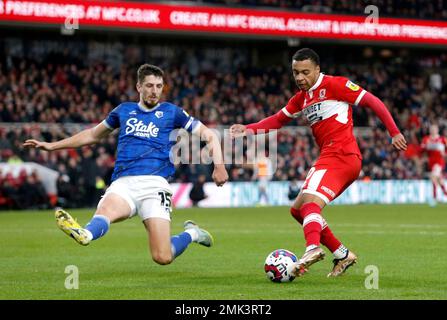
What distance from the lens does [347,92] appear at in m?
9.92

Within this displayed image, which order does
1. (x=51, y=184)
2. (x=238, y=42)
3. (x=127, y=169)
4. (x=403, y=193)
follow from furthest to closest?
(x=238, y=42), (x=403, y=193), (x=51, y=184), (x=127, y=169)

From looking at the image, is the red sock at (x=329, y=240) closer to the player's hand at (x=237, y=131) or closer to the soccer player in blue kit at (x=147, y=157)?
the player's hand at (x=237, y=131)

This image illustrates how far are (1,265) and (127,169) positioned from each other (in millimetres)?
2495

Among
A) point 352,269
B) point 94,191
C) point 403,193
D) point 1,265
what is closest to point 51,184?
point 94,191

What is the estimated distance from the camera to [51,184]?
27.3 meters

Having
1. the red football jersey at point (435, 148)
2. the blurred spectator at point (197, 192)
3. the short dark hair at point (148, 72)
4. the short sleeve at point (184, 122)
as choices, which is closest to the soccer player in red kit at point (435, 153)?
the red football jersey at point (435, 148)

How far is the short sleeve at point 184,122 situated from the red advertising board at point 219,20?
68.7 feet

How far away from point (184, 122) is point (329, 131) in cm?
155

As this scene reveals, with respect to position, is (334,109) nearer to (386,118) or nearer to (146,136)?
(386,118)

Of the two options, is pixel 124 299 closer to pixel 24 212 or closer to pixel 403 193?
pixel 24 212

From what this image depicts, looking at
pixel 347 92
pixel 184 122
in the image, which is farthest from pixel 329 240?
pixel 184 122

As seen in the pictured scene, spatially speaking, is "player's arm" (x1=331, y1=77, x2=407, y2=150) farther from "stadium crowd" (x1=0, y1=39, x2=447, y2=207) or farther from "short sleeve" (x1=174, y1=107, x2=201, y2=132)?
"stadium crowd" (x1=0, y1=39, x2=447, y2=207)

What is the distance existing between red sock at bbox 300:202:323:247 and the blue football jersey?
1.42 m

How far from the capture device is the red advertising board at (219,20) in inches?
1183
